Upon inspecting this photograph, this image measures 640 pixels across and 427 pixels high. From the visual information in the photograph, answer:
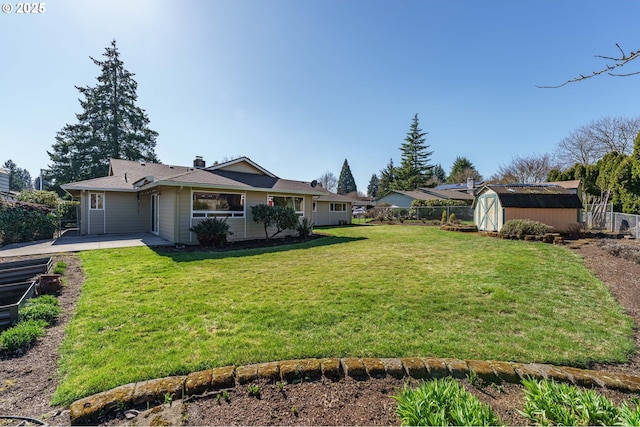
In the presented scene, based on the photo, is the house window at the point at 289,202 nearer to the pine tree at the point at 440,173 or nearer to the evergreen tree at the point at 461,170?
the evergreen tree at the point at 461,170

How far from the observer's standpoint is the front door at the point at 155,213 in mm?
12792

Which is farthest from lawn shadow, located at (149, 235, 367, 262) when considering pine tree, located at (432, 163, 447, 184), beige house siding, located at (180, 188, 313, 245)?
pine tree, located at (432, 163, 447, 184)

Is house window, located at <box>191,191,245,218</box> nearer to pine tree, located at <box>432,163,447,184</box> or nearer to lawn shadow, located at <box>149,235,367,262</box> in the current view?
lawn shadow, located at <box>149,235,367,262</box>

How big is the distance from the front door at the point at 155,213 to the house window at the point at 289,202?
5.25m

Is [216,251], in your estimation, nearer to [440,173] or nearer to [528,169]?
[528,169]

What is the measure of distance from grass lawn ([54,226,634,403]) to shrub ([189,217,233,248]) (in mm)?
2835

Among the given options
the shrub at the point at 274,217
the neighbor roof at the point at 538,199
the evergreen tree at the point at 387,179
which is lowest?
the shrub at the point at 274,217

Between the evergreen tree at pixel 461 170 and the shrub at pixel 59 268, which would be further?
the evergreen tree at pixel 461 170

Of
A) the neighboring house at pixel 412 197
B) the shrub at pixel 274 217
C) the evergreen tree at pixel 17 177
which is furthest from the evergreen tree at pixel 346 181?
the evergreen tree at pixel 17 177

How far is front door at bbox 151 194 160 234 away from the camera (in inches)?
504

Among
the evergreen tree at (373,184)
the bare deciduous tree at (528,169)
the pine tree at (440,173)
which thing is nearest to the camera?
the bare deciduous tree at (528,169)

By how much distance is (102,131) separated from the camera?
2606cm

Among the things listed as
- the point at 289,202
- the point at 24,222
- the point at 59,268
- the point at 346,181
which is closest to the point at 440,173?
the point at 346,181

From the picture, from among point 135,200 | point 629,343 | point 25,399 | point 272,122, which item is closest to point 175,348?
point 25,399
